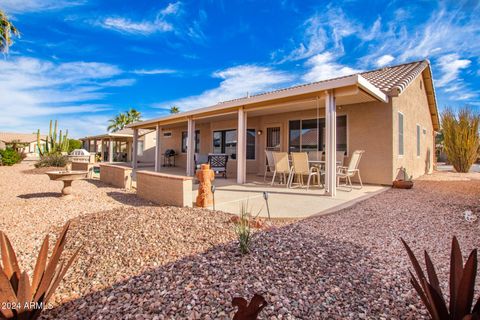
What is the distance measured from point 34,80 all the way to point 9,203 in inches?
433

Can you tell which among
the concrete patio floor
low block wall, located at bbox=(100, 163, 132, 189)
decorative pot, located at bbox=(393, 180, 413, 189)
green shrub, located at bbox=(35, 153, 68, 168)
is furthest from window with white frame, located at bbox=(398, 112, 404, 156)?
green shrub, located at bbox=(35, 153, 68, 168)

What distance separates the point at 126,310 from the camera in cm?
175

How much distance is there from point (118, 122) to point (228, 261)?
3701cm

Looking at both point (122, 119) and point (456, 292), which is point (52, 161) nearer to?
point (456, 292)

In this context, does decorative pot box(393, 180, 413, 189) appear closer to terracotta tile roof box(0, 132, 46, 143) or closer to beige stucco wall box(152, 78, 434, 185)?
beige stucco wall box(152, 78, 434, 185)

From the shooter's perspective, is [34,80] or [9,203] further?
[34,80]

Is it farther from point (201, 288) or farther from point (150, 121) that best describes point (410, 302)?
point (150, 121)

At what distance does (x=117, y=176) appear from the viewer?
7.62 m

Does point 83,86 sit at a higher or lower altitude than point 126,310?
higher

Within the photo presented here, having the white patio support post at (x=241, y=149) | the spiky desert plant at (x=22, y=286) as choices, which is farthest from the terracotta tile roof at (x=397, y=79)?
the spiky desert plant at (x=22, y=286)

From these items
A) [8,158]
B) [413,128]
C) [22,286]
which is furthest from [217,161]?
[8,158]

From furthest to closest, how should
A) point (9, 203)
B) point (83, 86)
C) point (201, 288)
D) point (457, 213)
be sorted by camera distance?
1. point (83, 86)
2. point (9, 203)
3. point (457, 213)
4. point (201, 288)

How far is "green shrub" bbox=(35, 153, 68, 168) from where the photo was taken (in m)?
12.5

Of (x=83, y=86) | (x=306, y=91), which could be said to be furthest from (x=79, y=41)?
(x=306, y=91)
